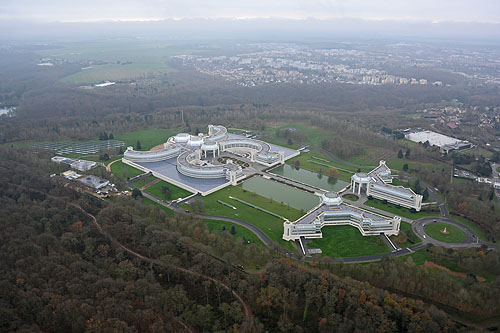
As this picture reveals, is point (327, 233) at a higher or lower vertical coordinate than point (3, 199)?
lower

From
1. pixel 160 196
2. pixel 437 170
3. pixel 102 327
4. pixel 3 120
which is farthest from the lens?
pixel 3 120

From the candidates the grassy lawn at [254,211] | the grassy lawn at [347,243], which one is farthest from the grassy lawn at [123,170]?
the grassy lawn at [347,243]

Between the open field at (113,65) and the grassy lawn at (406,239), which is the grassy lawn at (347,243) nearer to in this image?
the grassy lawn at (406,239)

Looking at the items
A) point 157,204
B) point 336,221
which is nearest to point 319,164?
point 336,221

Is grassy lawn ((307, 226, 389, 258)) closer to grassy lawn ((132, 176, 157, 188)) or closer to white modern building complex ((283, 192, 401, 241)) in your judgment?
white modern building complex ((283, 192, 401, 241))

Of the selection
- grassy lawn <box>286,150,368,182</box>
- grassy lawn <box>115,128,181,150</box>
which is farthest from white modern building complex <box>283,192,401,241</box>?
grassy lawn <box>115,128,181,150</box>

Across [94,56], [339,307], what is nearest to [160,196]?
[339,307]

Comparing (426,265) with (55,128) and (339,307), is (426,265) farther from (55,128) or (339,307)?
(55,128)
